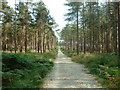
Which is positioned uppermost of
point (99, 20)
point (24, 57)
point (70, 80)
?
point (99, 20)

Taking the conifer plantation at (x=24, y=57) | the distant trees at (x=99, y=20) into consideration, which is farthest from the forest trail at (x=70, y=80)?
the distant trees at (x=99, y=20)

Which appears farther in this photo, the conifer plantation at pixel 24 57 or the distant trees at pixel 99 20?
the distant trees at pixel 99 20

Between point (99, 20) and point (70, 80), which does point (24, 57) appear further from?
point (99, 20)

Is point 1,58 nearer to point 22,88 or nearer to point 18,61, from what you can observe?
point 18,61

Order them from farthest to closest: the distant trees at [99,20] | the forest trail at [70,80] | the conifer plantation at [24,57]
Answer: the distant trees at [99,20]
the forest trail at [70,80]
the conifer plantation at [24,57]

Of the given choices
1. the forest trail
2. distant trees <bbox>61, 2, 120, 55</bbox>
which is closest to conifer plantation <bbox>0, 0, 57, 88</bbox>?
→ the forest trail

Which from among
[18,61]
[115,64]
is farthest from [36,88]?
[115,64]

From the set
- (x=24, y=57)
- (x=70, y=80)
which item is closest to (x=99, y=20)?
(x=24, y=57)

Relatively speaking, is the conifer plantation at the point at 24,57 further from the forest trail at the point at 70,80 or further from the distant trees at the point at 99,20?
the distant trees at the point at 99,20

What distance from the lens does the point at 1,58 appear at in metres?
9.49

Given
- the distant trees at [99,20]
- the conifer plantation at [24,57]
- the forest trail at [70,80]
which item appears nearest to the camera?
the conifer plantation at [24,57]

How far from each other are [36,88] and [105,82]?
3292mm

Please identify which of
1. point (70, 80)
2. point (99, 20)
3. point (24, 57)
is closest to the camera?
point (70, 80)

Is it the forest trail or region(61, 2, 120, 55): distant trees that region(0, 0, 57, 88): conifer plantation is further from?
region(61, 2, 120, 55): distant trees
